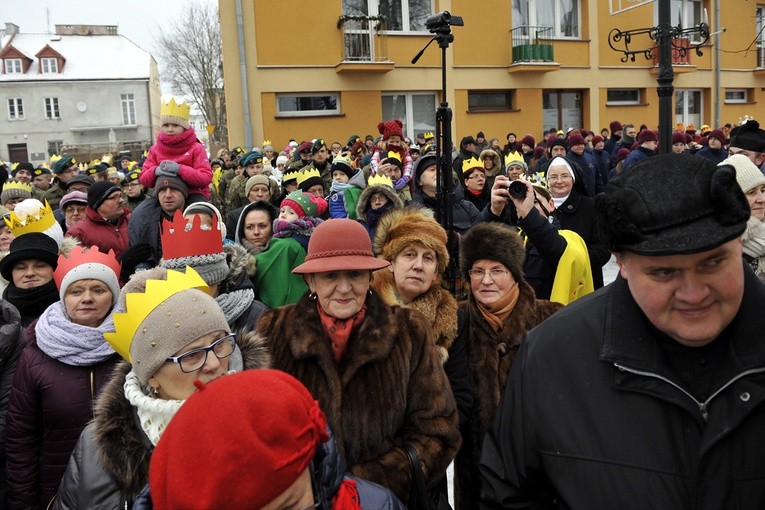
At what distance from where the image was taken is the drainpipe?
1549cm

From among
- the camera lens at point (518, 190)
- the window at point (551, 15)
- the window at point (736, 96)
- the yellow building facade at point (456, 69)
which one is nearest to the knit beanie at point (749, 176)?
the camera lens at point (518, 190)

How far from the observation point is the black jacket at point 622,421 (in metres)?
1.31

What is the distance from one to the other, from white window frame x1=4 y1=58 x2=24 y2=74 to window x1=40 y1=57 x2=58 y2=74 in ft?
4.98

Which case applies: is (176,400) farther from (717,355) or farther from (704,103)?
(704,103)

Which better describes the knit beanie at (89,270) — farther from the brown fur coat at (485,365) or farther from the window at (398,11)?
the window at (398,11)

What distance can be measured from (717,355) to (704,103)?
24530 millimetres

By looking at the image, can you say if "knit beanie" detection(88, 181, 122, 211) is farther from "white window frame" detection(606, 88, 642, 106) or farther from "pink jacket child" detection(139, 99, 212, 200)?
"white window frame" detection(606, 88, 642, 106)

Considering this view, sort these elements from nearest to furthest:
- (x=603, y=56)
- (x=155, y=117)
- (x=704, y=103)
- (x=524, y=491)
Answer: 1. (x=524, y=491)
2. (x=603, y=56)
3. (x=704, y=103)
4. (x=155, y=117)

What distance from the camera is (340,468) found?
153 centimetres

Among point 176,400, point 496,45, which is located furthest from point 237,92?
point 176,400

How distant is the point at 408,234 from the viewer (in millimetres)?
3059

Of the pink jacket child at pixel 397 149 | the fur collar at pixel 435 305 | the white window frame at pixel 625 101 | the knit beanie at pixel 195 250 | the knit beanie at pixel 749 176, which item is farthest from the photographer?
the white window frame at pixel 625 101

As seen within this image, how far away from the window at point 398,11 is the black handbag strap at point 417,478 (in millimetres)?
16418

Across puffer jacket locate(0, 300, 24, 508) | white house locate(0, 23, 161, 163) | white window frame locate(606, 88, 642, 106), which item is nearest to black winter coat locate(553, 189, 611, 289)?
puffer jacket locate(0, 300, 24, 508)
